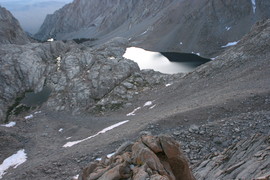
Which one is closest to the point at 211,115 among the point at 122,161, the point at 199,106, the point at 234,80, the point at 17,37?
the point at 199,106

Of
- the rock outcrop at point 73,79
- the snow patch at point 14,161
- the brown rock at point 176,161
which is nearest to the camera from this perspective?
the brown rock at point 176,161

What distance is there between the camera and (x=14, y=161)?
34.1 m

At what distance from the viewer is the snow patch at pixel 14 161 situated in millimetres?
32400

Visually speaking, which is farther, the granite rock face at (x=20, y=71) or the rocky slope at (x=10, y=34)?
the rocky slope at (x=10, y=34)

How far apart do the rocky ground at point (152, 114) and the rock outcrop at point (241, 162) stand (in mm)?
174

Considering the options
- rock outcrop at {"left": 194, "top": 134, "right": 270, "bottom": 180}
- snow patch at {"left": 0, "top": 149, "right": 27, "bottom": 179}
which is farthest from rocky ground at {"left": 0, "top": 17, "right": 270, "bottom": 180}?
snow patch at {"left": 0, "top": 149, "right": 27, "bottom": 179}

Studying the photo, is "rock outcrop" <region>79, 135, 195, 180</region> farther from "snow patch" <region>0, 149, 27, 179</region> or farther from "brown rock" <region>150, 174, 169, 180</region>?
"snow patch" <region>0, 149, 27, 179</region>

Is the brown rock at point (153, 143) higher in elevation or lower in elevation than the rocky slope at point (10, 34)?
lower

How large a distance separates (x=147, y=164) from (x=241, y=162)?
19.2 feet

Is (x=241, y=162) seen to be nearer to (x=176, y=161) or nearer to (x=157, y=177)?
(x=176, y=161)

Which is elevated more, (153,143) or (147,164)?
(153,143)

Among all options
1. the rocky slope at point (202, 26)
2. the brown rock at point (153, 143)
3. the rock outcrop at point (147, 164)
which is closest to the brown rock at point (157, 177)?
the rock outcrop at point (147, 164)

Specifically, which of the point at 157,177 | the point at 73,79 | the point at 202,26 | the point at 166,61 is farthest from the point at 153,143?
the point at 202,26

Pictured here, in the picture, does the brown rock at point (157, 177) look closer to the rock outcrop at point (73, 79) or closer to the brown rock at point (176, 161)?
the brown rock at point (176, 161)
